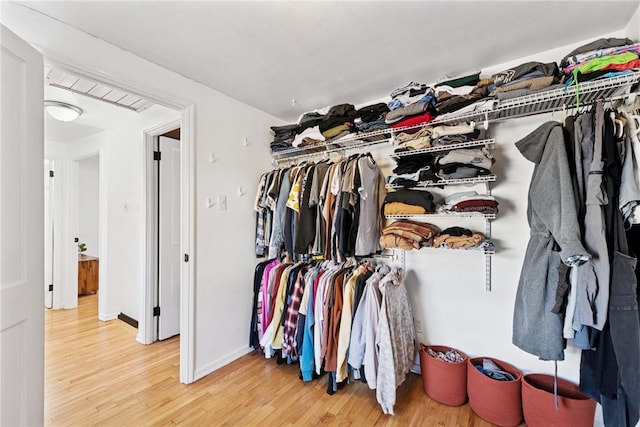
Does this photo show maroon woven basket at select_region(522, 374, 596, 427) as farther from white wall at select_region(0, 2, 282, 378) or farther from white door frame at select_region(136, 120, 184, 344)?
white door frame at select_region(136, 120, 184, 344)

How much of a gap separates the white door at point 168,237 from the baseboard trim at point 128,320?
60cm

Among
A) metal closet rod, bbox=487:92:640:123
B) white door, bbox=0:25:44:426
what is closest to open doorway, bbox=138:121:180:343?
white door, bbox=0:25:44:426

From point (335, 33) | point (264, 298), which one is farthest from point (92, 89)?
point (264, 298)

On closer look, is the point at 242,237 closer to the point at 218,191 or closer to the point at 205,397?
the point at 218,191

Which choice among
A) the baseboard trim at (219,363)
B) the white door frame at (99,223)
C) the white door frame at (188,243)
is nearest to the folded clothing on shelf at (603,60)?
the white door frame at (188,243)

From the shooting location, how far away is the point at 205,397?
1.91 meters

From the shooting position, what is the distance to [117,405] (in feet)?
5.97

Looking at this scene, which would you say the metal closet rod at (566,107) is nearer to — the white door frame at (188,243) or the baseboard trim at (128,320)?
the white door frame at (188,243)

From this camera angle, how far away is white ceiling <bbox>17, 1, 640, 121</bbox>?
4.42 ft

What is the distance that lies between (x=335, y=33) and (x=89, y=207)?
572cm

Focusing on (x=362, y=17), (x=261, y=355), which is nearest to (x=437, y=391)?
(x=261, y=355)

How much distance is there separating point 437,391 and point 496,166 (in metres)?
1.59

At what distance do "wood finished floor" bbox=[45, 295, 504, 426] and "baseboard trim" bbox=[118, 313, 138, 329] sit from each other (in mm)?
569

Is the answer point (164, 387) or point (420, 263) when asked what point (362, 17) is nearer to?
point (420, 263)
